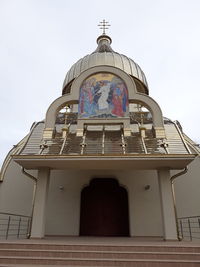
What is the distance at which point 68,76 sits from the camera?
639 inches

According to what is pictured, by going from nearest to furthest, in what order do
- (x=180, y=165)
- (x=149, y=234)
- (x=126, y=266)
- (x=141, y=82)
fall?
(x=126, y=266) < (x=180, y=165) < (x=149, y=234) < (x=141, y=82)

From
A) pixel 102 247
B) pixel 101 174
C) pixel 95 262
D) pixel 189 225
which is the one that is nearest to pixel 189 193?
pixel 189 225

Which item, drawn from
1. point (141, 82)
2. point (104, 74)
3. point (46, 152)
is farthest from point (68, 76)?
point (46, 152)

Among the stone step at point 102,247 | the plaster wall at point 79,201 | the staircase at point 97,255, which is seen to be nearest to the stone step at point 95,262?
the staircase at point 97,255

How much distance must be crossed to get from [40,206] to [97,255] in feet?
7.94

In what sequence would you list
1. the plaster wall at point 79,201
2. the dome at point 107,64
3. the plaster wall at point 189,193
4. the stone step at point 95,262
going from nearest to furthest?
the stone step at point 95,262 → the plaster wall at point 79,201 → the plaster wall at point 189,193 → the dome at point 107,64

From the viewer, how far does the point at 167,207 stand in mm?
6027

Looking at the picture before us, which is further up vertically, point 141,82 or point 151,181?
point 141,82

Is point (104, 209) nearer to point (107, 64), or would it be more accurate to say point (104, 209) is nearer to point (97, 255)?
point (97, 255)

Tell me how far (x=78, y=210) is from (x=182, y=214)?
385 centimetres

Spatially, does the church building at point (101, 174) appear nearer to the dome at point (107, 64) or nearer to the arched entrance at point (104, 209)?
the arched entrance at point (104, 209)

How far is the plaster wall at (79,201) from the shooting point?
7.78 m

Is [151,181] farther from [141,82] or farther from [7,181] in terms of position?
[141,82]

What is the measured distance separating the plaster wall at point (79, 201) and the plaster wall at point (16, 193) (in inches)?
39.4
